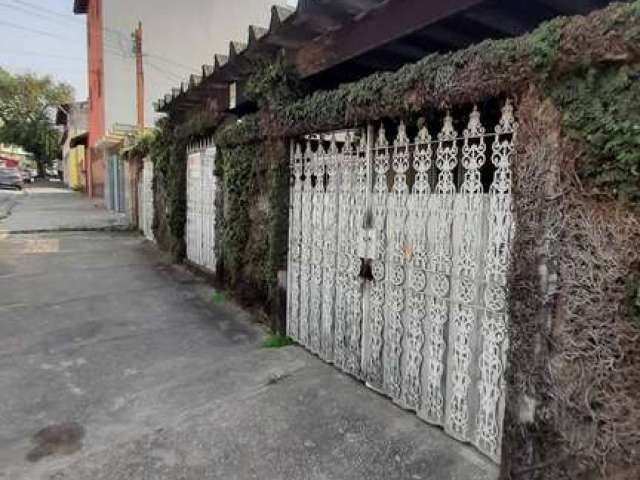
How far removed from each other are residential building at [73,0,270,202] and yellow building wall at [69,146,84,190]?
1169cm

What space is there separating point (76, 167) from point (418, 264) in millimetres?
35934

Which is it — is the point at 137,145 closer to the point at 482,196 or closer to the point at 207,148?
the point at 207,148

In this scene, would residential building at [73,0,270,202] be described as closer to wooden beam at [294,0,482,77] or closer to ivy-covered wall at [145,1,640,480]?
wooden beam at [294,0,482,77]

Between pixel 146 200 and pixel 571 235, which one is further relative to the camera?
pixel 146 200

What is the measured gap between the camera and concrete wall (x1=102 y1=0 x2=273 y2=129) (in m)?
19.6

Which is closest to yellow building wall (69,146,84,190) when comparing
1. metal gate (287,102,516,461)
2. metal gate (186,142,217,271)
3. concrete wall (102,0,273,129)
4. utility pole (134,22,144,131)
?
concrete wall (102,0,273,129)

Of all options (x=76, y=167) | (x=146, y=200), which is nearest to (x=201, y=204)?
(x=146, y=200)

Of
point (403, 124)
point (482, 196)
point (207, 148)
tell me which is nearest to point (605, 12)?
point (482, 196)

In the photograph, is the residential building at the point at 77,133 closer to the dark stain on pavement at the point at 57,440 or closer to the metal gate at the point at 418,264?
the metal gate at the point at 418,264

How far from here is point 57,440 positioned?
10.7 ft

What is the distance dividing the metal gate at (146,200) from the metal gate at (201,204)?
312 centimetres

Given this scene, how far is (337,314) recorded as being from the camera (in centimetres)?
427

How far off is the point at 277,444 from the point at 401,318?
4.03 ft

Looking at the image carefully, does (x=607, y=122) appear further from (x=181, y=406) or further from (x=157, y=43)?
(x=157, y=43)
